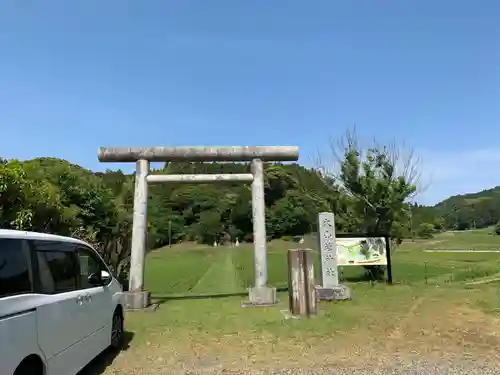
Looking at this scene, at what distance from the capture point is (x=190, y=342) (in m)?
7.32

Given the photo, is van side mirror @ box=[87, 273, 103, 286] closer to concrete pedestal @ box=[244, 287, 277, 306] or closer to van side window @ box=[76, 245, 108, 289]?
van side window @ box=[76, 245, 108, 289]

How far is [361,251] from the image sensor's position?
13555mm

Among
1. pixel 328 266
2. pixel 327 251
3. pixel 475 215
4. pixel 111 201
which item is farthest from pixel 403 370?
pixel 475 215

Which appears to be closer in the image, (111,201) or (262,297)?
(262,297)

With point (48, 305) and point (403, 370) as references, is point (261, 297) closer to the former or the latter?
point (403, 370)

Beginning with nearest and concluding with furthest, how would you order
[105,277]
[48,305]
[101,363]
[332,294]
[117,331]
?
1. [48,305]
2. [101,363]
3. [105,277]
4. [117,331]
5. [332,294]

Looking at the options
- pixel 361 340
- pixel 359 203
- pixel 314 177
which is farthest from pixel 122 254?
pixel 361 340

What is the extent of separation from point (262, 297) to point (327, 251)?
204 cm

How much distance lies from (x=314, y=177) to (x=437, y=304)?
10.1 metres

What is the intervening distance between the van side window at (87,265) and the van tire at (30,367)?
4.47 ft

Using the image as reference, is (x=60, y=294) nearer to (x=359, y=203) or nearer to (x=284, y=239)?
(x=359, y=203)

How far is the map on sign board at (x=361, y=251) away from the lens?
13508mm

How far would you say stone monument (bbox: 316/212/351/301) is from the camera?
35.8ft

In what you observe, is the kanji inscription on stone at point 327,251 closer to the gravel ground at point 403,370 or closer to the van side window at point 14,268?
the gravel ground at point 403,370
